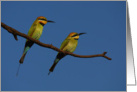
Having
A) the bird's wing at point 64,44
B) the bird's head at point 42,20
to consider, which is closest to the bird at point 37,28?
the bird's head at point 42,20

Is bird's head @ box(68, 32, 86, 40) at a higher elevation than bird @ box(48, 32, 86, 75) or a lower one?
higher

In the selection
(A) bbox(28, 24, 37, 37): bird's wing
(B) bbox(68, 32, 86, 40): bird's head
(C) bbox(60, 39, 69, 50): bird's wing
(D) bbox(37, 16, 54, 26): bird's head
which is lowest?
(C) bbox(60, 39, 69, 50): bird's wing

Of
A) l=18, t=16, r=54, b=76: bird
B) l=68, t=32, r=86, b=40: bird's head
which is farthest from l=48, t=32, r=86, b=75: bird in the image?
l=18, t=16, r=54, b=76: bird

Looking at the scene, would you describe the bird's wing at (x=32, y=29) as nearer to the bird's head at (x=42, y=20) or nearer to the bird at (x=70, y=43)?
the bird's head at (x=42, y=20)

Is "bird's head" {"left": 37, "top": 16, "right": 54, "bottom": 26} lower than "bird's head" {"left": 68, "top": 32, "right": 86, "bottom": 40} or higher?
higher

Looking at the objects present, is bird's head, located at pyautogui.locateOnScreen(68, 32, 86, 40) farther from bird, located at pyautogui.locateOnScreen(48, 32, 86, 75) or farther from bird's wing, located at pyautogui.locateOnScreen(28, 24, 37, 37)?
bird's wing, located at pyautogui.locateOnScreen(28, 24, 37, 37)

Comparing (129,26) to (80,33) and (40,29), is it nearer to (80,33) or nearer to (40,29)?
(80,33)

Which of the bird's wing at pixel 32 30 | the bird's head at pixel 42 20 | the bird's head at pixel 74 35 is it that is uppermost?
the bird's head at pixel 42 20

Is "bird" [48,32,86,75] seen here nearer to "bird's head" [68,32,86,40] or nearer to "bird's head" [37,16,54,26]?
"bird's head" [68,32,86,40]

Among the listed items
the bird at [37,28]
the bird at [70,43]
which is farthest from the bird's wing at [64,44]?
the bird at [37,28]

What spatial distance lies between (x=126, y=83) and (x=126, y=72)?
0.24ft

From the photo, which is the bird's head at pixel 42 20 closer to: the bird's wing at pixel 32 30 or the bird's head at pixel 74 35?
the bird's wing at pixel 32 30

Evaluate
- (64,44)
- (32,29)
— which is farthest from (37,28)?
(64,44)

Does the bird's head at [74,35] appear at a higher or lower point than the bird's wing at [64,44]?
higher
